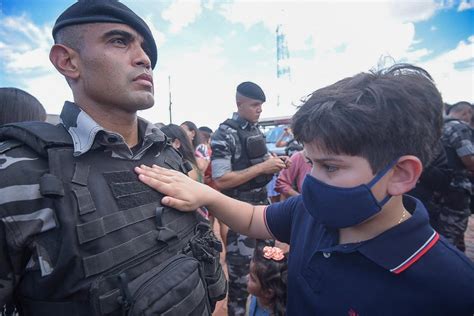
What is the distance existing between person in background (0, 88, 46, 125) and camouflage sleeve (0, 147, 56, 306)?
4.53ft

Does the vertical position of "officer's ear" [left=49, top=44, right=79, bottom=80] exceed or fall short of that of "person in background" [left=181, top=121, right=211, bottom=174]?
it exceeds it

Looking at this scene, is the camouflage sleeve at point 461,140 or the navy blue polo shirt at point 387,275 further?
the camouflage sleeve at point 461,140

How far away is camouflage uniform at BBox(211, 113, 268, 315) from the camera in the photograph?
9.14 ft

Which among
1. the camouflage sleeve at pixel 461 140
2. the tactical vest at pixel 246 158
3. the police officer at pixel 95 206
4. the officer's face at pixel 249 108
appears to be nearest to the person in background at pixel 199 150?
the tactical vest at pixel 246 158

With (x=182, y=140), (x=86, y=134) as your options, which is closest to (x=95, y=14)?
(x=86, y=134)

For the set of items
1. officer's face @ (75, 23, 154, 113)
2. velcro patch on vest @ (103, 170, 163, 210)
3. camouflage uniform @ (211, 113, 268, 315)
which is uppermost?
officer's face @ (75, 23, 154, 113)

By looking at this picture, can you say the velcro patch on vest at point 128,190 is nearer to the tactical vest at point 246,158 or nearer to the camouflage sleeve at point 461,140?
the tactical vest at point 246,158

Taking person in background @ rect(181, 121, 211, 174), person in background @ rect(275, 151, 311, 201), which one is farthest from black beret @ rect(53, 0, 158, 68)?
person in background @ rect(181, 121, 211, 174)

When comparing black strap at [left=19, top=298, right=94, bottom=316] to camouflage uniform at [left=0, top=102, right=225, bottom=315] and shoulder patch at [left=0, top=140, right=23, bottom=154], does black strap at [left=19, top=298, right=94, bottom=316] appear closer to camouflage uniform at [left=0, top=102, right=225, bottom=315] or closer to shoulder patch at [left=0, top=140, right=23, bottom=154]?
camouflage uniform at [left=0, top=102, right=225, bottom=315]

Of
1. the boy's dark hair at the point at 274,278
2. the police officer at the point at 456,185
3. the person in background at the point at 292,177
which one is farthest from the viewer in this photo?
the person in background at the point at 292,177

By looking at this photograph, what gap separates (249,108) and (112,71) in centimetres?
211

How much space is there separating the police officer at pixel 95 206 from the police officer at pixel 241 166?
1588 millimetres

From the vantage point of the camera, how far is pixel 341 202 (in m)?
1.00

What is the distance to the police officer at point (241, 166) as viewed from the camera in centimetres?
280
